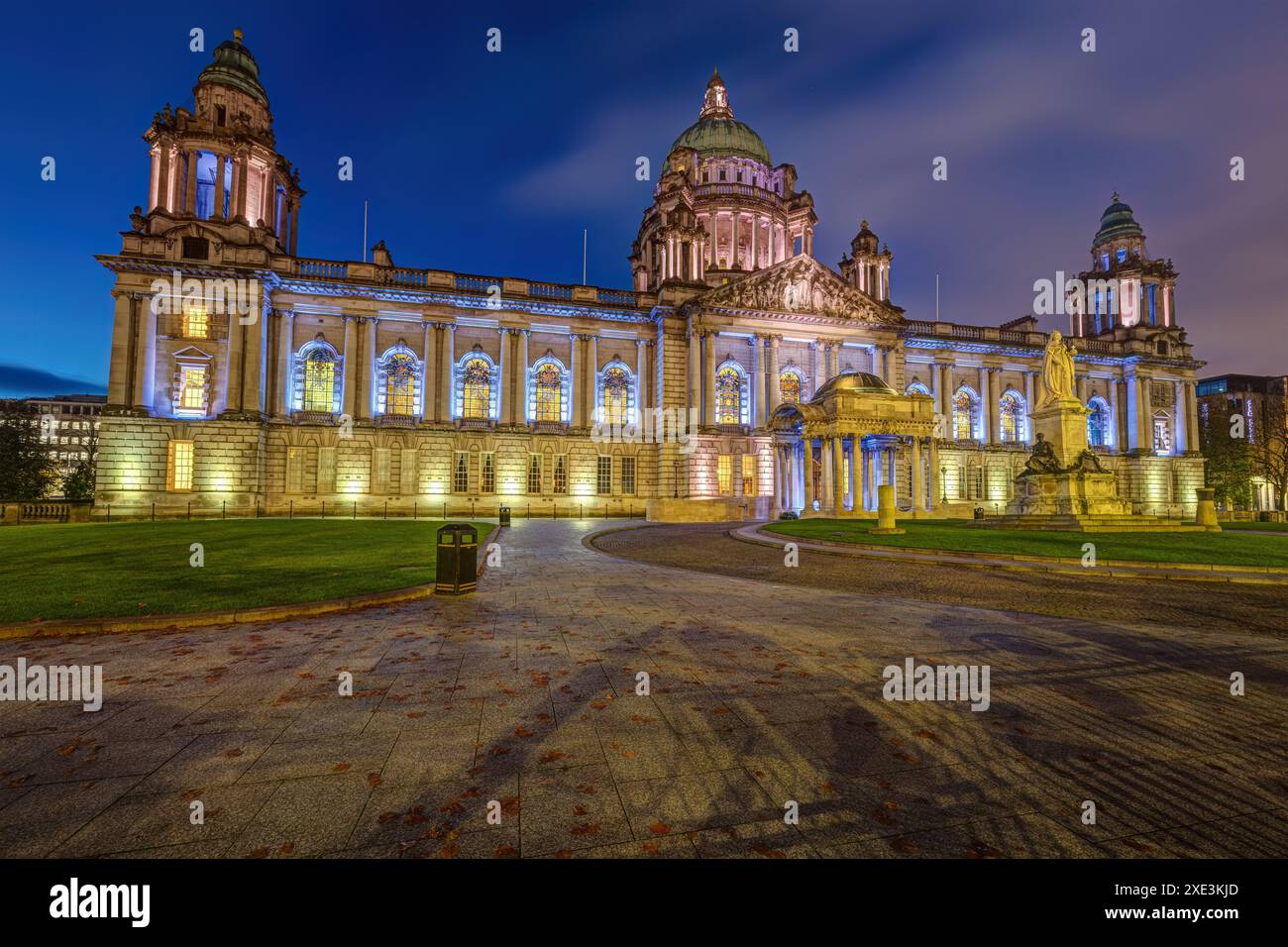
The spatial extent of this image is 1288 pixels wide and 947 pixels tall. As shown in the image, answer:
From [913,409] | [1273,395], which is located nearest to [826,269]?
[913,409]

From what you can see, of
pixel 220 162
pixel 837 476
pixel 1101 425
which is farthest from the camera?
pixel 1101 425

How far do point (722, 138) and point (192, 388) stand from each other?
51.3 m

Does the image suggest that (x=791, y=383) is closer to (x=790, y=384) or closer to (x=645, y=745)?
(x=790, y=384)

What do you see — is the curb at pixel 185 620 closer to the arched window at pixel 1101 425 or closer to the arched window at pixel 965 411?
the arched window at pixel 965 411

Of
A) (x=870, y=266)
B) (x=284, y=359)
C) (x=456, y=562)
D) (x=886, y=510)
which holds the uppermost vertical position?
(x=870, y=266)

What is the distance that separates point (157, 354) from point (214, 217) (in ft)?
32.5

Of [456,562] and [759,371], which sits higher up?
[759,371]

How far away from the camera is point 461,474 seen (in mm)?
40250

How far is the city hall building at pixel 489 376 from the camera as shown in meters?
35.3

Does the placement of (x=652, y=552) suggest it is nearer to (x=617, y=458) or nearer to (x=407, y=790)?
(x=407, y=790)

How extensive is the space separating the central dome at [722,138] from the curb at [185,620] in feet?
194

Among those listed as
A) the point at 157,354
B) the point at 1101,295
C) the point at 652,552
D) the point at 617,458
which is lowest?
the point at 652,552

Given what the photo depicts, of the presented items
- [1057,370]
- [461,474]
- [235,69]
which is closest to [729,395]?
[461,474]

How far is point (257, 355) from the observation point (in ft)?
120
